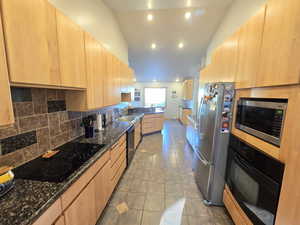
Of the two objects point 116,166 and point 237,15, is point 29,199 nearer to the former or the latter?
point 116,166

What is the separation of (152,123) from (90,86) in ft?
12.1

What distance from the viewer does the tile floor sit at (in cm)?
158

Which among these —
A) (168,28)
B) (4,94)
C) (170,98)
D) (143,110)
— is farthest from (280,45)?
(170,98)

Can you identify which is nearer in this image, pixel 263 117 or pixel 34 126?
pixel 263 117

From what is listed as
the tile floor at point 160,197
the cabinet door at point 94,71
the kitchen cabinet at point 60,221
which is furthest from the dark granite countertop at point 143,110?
the kitchen cabinet at point 60,221

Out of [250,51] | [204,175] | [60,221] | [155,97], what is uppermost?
[250,51]

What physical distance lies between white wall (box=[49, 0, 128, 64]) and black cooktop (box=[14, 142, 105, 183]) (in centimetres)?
172

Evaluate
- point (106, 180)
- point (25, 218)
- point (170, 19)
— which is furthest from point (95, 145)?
point (170, 19)

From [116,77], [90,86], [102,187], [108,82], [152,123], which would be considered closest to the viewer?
[102,187]

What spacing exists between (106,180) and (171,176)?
136cm

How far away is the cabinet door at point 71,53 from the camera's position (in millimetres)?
1127

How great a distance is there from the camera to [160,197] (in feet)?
6.36

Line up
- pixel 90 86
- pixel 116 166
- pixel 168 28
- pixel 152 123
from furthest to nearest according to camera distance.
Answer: pixel 152 123
pixel 168 28
pixel 116 166
pixel 90 86

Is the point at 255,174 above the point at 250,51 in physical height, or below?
below
